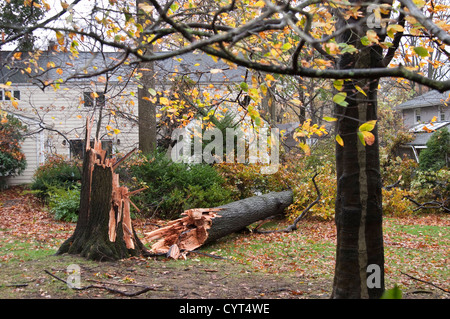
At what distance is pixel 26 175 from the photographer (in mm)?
20656

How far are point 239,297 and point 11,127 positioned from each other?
52.3ft

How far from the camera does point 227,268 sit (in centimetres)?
650

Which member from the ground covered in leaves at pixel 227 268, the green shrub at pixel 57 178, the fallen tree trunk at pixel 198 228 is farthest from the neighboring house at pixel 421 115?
the green shrub at pixel 57 178

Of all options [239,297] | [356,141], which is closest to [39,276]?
[239,297]

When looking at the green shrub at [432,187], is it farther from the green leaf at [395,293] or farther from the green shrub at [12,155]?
the green shrub at [12,155]

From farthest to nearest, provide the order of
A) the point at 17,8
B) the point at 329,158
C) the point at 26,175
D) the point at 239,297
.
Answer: the point at 26,175 → the point at 329,158 → the point at 17,8 → the point at 239,297

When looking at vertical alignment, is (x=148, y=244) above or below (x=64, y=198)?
below

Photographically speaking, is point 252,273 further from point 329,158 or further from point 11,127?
point 11,127

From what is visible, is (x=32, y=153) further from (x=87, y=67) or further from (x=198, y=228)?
(x=87, y=67)

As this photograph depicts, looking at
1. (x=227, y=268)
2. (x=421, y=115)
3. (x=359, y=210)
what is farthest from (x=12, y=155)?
(x=421, y=115)

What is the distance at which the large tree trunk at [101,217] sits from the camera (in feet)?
20.1

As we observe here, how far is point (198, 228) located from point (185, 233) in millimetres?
349

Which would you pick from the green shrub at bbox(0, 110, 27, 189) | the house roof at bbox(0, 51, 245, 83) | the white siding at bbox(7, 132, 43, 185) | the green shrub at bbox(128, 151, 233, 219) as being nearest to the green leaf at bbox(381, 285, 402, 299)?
the house roof at bbox(0, 51, 245, 83)

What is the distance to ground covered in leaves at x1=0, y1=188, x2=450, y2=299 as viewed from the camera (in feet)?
15.5
